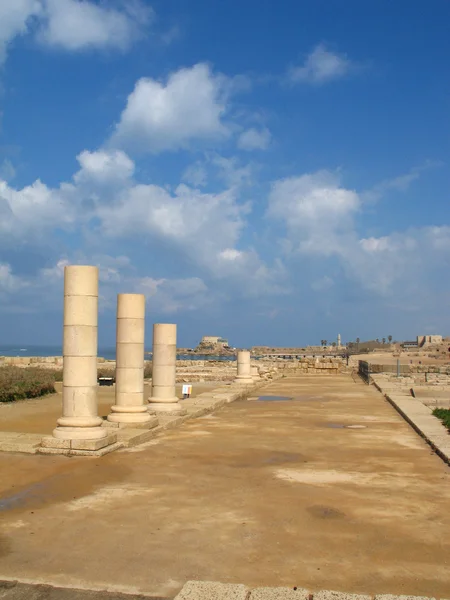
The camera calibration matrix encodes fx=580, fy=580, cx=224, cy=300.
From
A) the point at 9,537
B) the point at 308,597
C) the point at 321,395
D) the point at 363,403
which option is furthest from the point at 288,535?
the point at 321,395

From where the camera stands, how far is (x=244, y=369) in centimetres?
2747

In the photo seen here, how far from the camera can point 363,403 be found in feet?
63.2

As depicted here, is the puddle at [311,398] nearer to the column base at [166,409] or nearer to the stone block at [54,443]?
the column base at [166,409]

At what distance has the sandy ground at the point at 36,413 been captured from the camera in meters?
13.8

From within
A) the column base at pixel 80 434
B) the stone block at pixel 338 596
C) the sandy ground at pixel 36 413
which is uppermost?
the column base at pixel 80 434

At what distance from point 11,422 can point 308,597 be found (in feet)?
39.9

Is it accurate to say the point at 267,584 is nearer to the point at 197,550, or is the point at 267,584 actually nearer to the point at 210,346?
the point at 197,550

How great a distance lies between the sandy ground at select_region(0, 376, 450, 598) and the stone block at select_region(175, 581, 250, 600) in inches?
10.3

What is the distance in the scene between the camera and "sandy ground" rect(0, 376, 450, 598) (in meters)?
4.95

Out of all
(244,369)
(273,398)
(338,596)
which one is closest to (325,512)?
(338,596)

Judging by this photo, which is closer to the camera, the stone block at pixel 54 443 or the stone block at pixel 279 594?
the stone block at pixel 279 594

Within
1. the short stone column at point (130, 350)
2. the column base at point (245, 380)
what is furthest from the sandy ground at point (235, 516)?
the column base at point (245, 380)

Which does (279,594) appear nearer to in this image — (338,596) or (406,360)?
(338,596)

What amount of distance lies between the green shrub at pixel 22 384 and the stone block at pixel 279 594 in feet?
58.9
